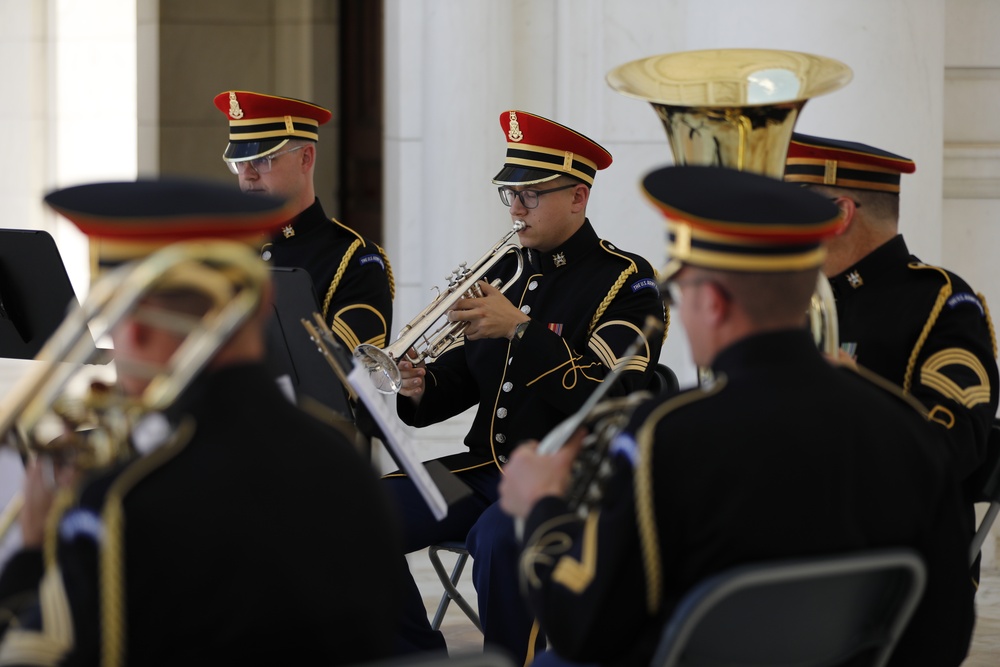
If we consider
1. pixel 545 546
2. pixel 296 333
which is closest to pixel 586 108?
pixel 296 333

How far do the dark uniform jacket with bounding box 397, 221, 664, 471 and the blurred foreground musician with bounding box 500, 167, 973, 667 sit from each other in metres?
1.29

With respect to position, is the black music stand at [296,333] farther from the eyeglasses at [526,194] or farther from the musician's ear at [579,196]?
the musician's ear at [579,196]

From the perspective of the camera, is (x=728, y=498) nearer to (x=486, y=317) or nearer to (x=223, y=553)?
(x=223, y=553)

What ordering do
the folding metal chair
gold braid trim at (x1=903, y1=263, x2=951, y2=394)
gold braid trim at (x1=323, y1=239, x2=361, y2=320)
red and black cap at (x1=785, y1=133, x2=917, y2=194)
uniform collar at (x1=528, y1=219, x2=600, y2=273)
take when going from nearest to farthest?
gold braid trim at (x1=903, y1=263, x2=951, y2=394) < red and black cap at (x1=785, y1=133, x2=917, y2=194) < the folding metal chair < uniform collar at (x1=528, y1=219, x2=600, y2=273) < gold braid trim at (x1=323, y1=239, x2=361, y2=320)

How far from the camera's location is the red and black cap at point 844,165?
10.5 ft

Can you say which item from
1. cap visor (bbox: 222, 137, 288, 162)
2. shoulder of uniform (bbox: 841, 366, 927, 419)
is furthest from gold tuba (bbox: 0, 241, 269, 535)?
cap visor (bbox: 222, 137, 288, 162)

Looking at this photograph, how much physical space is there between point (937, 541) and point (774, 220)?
53 centimetres

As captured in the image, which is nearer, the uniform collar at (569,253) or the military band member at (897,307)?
the military band member at (897,307)

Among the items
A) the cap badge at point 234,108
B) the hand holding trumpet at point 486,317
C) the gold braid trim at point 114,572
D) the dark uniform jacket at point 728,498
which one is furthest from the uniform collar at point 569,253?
the gold braid trim at point 114,572

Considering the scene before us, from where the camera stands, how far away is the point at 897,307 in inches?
124

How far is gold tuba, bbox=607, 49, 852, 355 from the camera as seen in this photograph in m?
2.64

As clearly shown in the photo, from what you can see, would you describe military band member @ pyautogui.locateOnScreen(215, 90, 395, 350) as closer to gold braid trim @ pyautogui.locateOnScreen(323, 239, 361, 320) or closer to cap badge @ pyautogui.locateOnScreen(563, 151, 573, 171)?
gold braid trim @ pyautogui.locateOnScreen(323, 239, 361, 320)

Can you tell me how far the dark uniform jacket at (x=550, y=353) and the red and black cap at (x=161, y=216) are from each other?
1.71 m

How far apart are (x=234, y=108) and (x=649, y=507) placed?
2.39 meters
